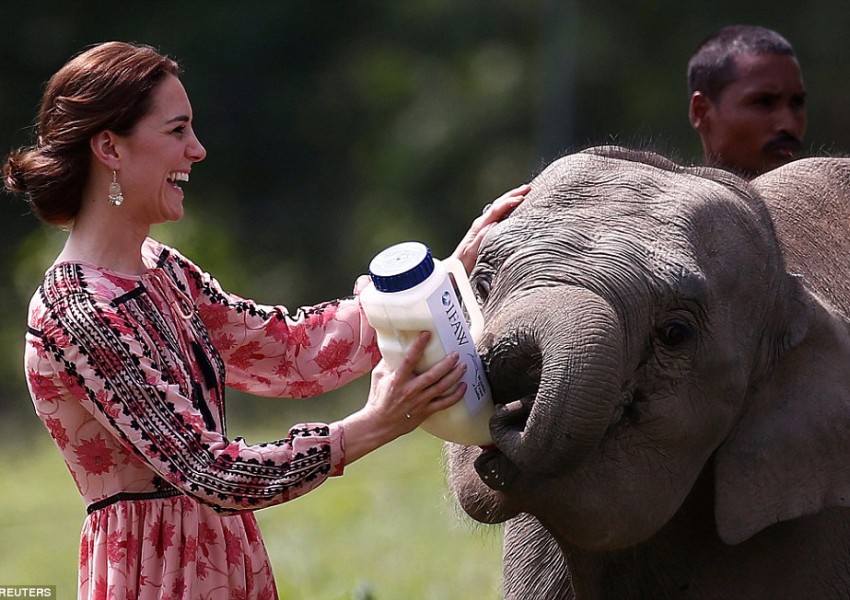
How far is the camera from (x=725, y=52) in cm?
700

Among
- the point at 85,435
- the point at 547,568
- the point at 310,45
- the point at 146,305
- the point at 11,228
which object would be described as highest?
the point at 310,45

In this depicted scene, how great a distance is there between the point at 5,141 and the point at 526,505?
1927 cm

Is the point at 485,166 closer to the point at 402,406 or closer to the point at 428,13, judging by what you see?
the point at 428,13

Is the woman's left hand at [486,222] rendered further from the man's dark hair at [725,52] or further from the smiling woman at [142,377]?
the man's dark hair at [725,52]

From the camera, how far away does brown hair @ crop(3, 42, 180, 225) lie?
13.9ft

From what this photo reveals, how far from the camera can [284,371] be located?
4.91m

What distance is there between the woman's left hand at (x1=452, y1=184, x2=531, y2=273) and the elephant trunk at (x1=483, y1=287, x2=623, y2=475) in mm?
584

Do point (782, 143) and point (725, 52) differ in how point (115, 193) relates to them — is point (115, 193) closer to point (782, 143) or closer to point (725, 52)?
point (782, 143)

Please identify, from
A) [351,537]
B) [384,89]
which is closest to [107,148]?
[351,537]

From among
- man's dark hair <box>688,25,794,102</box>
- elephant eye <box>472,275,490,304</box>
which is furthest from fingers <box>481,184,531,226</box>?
man's dark hair <box>688,25,794,102</box>

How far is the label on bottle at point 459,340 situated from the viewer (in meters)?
3.85

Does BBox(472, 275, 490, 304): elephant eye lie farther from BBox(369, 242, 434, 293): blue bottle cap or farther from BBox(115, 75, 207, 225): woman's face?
BBox(115, 75, 207, 225): woman's face

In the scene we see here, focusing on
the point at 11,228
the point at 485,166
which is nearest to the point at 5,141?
the point at 11,228

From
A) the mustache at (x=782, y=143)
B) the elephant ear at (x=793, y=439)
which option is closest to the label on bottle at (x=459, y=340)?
the elephant ear at (x=793, y=439)
